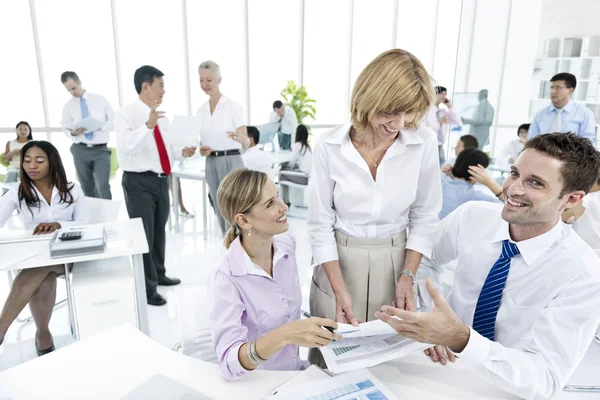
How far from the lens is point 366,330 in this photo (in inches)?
47.0

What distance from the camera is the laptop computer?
1143mm

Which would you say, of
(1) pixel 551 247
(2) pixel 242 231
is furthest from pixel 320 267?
(1) pixel 551 247

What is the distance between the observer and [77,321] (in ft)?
7.84

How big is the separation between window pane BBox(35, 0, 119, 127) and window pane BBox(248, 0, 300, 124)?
95.0 inches

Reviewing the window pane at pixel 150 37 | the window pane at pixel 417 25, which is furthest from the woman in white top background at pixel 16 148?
the window pane at pixel 417 25

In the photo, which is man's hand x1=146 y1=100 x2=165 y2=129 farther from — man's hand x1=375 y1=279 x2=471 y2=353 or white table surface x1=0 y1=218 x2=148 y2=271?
man's hand x1=375 y1=279 x2=471 y2=353

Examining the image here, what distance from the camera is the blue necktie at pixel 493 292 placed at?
1.40 m

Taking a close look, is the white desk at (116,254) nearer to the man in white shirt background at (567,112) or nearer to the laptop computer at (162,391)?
the laptop computer at (162,391)

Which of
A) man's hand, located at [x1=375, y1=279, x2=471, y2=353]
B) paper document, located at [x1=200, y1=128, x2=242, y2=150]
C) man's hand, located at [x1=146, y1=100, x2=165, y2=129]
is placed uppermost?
man's hand, located at [x1=146, y1=100, x2=165, y2=129]

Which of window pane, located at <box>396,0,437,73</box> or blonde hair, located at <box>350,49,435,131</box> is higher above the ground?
window pane, located at <box>396,0,437,73</box>

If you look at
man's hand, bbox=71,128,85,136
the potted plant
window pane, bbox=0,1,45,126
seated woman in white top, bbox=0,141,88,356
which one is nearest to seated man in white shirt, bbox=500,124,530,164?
the potted plant

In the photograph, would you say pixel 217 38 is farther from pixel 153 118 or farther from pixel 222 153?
pixel 153 118

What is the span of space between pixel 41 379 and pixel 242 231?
801 mm

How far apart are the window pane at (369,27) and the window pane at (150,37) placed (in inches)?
129
